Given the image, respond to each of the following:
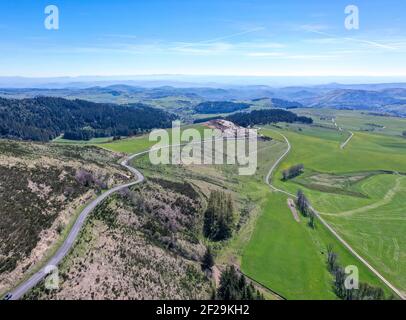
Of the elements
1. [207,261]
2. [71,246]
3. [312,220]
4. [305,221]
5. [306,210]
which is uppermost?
[71,246]

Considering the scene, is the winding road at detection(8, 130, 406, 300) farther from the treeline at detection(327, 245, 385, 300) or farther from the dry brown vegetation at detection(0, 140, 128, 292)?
the treeline at detection(327, 245, 385, 300)

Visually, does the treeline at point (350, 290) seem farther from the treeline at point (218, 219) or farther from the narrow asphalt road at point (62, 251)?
the narrow asphalt road at point (62, 251)

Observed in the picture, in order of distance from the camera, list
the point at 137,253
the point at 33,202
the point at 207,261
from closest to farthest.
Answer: the point at 137,253 < the point at 33,202 < the point at 207,261

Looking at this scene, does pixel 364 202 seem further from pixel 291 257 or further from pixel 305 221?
pixel 291 257

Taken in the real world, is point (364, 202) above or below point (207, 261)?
below

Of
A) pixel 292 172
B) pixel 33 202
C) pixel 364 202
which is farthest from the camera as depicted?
pixel 292 172

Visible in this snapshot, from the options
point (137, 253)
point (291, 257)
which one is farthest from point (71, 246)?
point (291, 257)

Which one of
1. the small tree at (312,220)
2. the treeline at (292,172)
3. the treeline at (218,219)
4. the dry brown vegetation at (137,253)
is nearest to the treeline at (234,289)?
the dry brown vegetation at (137,253)
